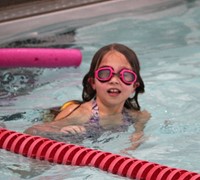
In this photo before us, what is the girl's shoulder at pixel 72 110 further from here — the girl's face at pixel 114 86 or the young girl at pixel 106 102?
Result: the girl's face at pixel 114 86

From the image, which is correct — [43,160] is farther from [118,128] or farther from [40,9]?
[40,9]

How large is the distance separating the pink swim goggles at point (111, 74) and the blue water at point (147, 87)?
0.40 meters

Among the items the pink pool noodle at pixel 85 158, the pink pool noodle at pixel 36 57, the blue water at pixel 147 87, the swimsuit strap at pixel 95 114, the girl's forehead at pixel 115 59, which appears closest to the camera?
the pink pool noodle at pixel 85 158

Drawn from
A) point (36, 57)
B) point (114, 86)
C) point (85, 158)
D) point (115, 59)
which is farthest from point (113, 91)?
point (36, 57)

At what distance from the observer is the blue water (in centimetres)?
392

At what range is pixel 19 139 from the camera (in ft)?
13.0

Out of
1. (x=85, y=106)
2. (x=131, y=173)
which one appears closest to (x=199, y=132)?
(x=85, y=106)

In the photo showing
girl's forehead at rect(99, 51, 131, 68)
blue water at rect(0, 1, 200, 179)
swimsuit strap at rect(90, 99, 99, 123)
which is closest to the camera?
blue water at rect(0, 1, 200, 179)

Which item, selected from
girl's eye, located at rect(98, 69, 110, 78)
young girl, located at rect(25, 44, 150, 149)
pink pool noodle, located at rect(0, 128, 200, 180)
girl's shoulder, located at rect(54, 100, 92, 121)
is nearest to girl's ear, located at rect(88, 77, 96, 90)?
young girl, located at rect(25, 44, 150, 149)

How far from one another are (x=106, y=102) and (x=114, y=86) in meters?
0.17

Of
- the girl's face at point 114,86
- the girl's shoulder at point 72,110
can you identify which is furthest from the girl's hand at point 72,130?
the girl's face at point 114,86

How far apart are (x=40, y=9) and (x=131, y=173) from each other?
4.68 m

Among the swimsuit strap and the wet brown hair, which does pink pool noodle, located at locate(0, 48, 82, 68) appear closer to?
the wet brown hair

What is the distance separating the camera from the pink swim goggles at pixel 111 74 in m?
4.20
